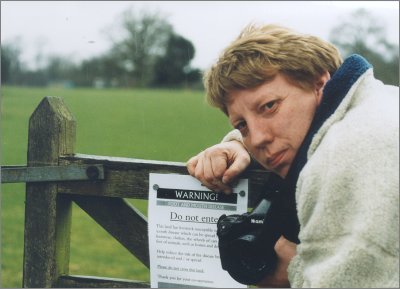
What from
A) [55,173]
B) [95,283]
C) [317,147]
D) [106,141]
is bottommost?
[95,283]

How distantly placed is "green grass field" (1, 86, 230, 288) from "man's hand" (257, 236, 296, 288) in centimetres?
67

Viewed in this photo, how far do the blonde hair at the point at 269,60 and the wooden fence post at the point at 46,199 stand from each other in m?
0.72

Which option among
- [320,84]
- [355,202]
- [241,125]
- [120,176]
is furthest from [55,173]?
[355,202]

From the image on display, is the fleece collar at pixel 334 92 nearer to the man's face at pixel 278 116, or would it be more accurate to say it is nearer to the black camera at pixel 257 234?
the man's face at pixel 278 116

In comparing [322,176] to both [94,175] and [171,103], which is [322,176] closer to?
[94,175]

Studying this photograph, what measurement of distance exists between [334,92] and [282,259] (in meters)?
0.56

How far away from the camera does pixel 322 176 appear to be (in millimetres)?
1627

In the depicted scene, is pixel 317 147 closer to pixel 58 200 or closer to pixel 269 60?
pixel 269 60

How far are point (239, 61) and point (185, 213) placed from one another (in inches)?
24.5

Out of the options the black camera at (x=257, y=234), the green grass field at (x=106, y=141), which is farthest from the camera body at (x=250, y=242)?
the green grass field at (x=106, y=141)

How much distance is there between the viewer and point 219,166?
2229 millimetres

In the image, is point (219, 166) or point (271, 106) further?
point (219, 166)

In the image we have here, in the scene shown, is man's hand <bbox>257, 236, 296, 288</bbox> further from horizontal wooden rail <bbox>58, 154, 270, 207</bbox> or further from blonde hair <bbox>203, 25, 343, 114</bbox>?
blonde hair <bbox>203, 25, 343, 114</bbox>

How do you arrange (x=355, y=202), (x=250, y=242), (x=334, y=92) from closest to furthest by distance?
(x=355, y=202), (x=334, y=92), (x=250, y=242)
